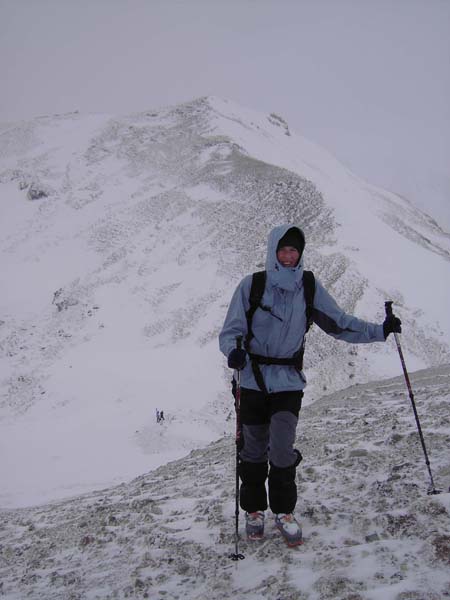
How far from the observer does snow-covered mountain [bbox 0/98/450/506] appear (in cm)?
2212

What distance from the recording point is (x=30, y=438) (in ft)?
72.5

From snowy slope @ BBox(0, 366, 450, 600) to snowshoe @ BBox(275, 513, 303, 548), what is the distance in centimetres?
10

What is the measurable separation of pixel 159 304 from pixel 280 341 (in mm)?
28033

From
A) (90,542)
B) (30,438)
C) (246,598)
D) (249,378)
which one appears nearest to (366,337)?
(249,378)

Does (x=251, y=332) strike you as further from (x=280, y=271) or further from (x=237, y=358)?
(x=280, y=271)

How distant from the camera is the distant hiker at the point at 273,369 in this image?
16.0ft

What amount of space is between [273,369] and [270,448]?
856 mm

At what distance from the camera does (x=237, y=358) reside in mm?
4645

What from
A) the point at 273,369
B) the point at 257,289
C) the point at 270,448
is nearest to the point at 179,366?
the point at 270,448

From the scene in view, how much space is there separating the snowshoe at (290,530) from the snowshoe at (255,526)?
0.22 meters

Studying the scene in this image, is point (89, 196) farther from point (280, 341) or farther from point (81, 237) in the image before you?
point (280, 341)

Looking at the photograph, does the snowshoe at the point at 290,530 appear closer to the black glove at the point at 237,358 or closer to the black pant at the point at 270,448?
the black pant at the point at 270,448

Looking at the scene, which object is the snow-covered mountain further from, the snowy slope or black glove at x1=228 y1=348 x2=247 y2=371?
black glove at x1=228 y1=348 x2=247 y2=371

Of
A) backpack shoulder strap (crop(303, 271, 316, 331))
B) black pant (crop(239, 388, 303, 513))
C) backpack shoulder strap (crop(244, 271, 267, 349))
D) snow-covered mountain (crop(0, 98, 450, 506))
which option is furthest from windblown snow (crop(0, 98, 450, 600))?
backpack shoulder strap (crop(244, 271, 267, 349))
